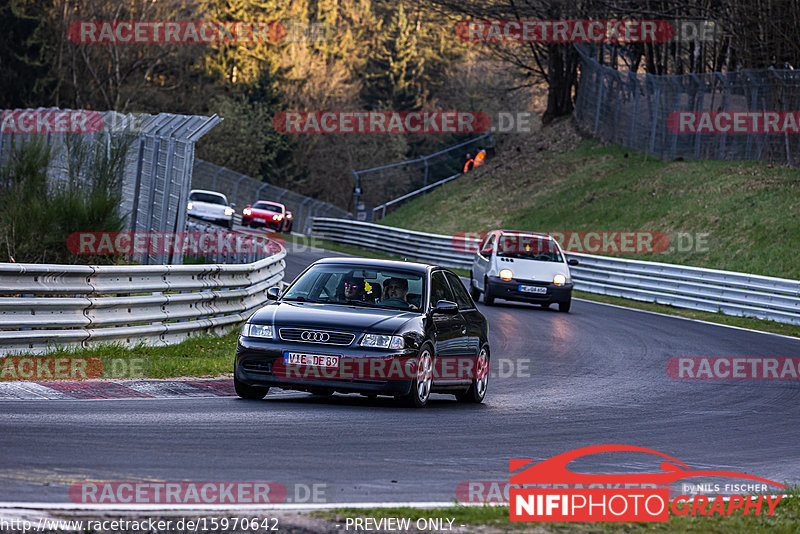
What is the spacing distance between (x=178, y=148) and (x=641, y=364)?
29.2 ft

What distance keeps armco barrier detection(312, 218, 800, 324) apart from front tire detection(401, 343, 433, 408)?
15429 millimetres

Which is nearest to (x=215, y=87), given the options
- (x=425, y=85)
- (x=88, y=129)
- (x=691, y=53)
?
(x=425, y=85)

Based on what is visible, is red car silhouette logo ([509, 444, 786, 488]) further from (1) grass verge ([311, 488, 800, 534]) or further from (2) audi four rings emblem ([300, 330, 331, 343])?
(2) audi four rings emblem ([300, 330, 331, 343])

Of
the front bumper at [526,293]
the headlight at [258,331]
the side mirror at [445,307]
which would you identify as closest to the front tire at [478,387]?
the side mirror at [445,307]

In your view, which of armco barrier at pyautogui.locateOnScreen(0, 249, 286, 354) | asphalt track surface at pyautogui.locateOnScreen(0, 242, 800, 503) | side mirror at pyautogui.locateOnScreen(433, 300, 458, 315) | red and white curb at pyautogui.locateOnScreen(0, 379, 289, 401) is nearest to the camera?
asphalt track surface at pyautogui.locateOnScreen(0, 242, 800, 503)

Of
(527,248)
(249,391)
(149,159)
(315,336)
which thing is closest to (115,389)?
(249,391)

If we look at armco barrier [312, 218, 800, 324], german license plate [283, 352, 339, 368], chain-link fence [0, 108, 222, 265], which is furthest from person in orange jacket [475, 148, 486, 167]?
german license plate [283, 352, 339, 368]

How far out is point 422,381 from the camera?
11109 mm

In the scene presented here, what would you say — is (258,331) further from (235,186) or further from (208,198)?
(235,186)

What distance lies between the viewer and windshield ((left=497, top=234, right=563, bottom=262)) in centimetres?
2581

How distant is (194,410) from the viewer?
32.2 feet

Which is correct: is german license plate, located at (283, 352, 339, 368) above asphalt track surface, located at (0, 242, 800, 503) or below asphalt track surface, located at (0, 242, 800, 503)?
above

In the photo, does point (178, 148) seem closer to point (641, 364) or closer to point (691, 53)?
point (641, 364)

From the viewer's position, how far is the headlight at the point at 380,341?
34.5 feet
